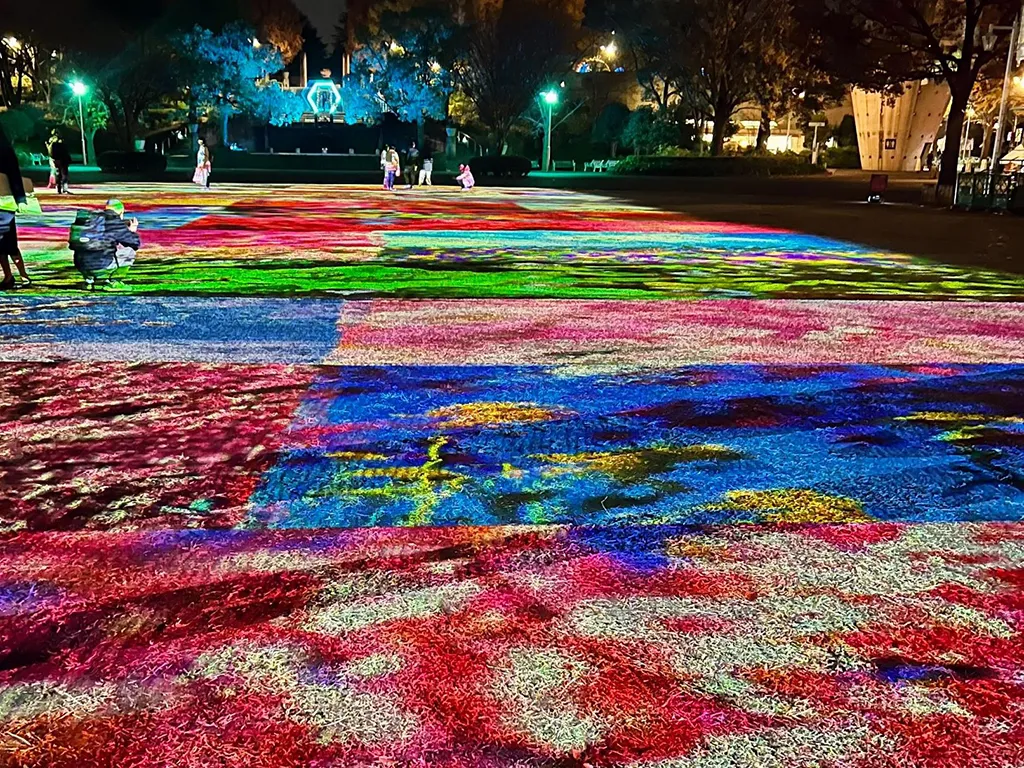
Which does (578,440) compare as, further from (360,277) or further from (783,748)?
(360,277)

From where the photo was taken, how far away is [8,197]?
8.38 metres

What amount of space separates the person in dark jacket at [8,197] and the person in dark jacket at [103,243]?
0.55m

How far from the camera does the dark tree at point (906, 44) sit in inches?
1074

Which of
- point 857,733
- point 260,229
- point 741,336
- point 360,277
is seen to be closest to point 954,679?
point 857,733

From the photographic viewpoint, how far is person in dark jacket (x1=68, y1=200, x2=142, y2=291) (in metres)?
8.77

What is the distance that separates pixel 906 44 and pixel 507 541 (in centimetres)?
3072

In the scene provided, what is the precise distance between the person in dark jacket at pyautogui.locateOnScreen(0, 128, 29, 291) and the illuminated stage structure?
5.49 feet

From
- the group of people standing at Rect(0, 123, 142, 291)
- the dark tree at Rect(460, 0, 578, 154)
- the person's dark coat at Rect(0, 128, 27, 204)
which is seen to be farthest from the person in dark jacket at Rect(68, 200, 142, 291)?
the dark tree at Rect(460, 0, 578, 154)

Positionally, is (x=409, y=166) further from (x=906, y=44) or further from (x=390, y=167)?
(x=906, y=44)

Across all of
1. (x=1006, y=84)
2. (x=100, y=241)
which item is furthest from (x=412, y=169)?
(x=100, y=241)

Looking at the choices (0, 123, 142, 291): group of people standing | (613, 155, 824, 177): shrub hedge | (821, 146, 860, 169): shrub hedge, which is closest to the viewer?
(0, 123, 142, 291): group of people standing

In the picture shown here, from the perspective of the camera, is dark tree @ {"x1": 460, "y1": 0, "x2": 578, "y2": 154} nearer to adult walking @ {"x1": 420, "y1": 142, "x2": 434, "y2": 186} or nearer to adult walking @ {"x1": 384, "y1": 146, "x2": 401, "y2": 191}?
adult walking @ {"x1": 420, "y1": 142, "x2": 434, "y2": 186}

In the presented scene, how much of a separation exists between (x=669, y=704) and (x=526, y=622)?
22.9 inches

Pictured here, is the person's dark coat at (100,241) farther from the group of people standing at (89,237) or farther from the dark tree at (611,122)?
the dark tree at (611,122)
